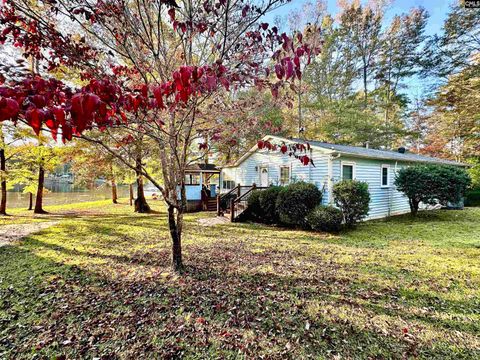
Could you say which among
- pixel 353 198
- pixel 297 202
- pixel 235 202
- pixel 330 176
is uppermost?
pixel 330 176

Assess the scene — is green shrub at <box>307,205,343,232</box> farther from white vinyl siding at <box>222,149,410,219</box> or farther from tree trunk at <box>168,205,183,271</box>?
tree trunk at <box>168,205,183,271</box>

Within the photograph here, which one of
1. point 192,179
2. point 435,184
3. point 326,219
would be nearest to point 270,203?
point 326,219

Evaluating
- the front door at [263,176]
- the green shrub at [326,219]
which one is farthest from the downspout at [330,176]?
the front door at [263,176]

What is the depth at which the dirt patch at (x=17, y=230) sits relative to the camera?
24.2 ft

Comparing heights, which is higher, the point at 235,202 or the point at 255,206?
the point at 235,202

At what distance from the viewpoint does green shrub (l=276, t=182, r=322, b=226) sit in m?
9.03

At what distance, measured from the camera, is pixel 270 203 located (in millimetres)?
10180

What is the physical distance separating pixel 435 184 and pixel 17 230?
663 inches

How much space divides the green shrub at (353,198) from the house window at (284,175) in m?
3.16

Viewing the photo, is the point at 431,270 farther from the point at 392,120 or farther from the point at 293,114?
the point at 392,120

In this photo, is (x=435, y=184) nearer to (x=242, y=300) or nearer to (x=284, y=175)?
(x=284, y=175)

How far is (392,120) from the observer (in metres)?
21.4

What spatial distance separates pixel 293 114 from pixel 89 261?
17.7m

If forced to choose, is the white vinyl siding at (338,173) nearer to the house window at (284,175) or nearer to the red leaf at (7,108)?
the house window at (284,175)
